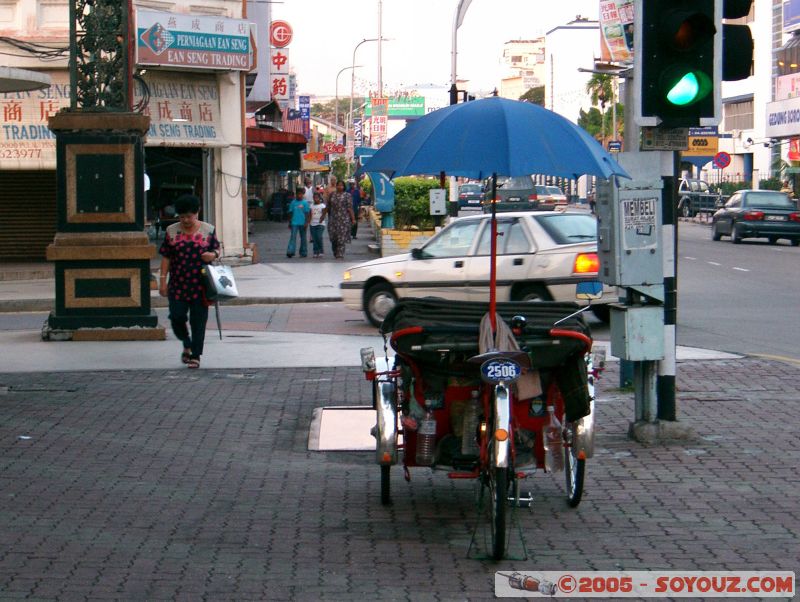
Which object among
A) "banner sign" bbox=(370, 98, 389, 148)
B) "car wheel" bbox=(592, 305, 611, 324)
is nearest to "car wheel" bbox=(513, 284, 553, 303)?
"car wheel" bbox=(592, 305, 611, 324)

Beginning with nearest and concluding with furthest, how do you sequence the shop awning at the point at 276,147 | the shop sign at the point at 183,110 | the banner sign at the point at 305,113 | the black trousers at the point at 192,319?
the black trousers at the point at 192,319 < the shop sign at the point at 183,110 < the shop awning at the point at 276,147 < the banner sign at the point at 305,113

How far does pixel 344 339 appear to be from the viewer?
1545cm

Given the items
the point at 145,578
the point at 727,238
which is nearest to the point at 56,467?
the point at 145,578

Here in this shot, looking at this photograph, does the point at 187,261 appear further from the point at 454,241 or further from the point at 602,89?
the point at 602,89

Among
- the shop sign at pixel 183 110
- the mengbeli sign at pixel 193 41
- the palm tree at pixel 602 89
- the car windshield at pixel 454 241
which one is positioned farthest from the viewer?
the palm tree at pixel 602 89

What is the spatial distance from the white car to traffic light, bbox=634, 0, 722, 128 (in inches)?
280

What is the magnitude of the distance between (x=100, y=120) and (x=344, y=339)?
13.5 feet

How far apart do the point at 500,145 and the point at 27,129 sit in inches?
851

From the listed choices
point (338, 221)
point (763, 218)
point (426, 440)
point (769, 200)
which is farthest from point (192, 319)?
point (769, 200)

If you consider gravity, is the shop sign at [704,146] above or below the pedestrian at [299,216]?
above

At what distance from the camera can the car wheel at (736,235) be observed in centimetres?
3794

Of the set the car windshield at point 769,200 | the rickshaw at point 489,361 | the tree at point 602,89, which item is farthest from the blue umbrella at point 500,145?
the tree at point 602,89

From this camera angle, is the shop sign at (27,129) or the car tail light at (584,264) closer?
the car tail light at (584,264)

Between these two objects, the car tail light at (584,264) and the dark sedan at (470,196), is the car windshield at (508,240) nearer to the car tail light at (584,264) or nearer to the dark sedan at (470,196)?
the car tail light at (584,264)
